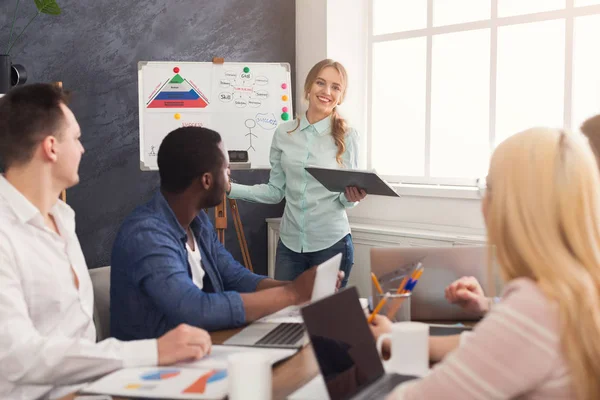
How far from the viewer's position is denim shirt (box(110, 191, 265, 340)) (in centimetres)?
184

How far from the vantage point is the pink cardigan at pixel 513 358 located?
0.99 metres

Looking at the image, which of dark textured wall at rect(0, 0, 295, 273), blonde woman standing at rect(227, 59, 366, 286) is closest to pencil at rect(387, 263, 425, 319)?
blonde woman standing at rect(227, 59, 366, 286)

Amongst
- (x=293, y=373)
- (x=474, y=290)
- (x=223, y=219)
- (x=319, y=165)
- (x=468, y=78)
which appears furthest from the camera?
(x=468, y=78)

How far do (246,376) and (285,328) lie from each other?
24.2 inches

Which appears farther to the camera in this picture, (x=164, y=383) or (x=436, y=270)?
(x=436, y=270)

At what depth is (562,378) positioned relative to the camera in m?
1.01

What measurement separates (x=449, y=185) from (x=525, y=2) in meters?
1.10

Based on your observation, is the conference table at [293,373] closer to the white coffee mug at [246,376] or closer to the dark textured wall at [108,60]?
the white coffee mug at [246,376]

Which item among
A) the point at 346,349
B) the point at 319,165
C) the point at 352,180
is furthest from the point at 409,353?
the point at 319,165

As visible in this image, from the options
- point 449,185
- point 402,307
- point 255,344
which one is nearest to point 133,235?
point 255,344

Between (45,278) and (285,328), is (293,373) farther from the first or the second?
(45,278)

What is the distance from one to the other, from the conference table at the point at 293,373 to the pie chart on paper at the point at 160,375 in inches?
3.9

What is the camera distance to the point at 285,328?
6.07 feet

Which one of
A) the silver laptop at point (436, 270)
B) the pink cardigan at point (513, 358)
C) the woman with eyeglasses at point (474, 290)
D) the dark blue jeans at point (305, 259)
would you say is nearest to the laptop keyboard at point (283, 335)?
the silver laptop at point (436, 270)
